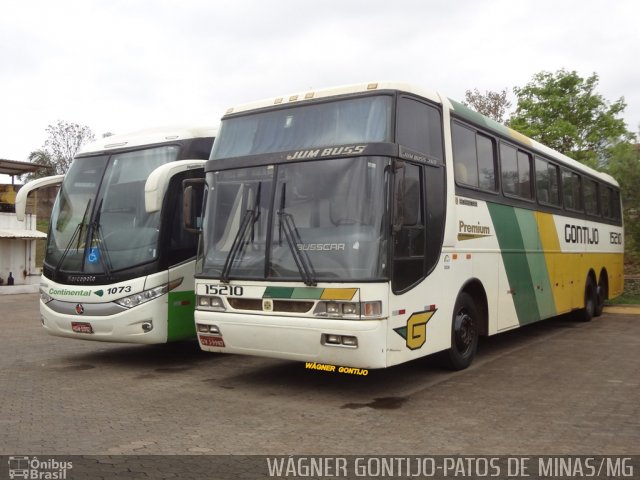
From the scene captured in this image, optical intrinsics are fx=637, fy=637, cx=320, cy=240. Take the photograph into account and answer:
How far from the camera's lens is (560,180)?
1222 centimetres

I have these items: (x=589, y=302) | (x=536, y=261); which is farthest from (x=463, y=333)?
(x=589, y=302)

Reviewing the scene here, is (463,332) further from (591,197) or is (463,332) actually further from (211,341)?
(591,197)

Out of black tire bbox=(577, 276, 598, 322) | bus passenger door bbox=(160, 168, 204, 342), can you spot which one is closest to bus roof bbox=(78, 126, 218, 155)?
bus passenger door bbox=(160, 168, 204, 342)

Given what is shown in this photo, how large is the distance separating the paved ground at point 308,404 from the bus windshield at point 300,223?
1429 millimetres

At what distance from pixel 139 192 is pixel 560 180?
7.89 meters

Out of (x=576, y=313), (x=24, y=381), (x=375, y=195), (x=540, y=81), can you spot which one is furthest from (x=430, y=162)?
(x=540, y=81)

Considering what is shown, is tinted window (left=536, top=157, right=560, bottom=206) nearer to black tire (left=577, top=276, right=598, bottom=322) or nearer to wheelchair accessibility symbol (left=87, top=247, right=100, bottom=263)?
black tire (left=577, top=276, right=598, bottom=322)

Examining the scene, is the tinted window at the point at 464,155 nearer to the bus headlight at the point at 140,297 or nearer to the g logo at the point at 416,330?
the g logo at the point at 416,330

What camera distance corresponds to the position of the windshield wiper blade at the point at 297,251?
6.59 meters

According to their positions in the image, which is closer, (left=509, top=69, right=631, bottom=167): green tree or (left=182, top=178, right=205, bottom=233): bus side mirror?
(left=182, top=178, right=205, bottom=233): bus side mirror

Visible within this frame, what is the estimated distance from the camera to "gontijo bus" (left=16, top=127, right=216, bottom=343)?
841 centimetres

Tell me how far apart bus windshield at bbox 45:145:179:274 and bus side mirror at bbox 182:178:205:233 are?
53 cm

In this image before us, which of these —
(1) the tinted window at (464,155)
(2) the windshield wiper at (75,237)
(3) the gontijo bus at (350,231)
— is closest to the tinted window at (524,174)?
(3) the gontijo bus at (350,231)

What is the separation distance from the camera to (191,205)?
8281mm
